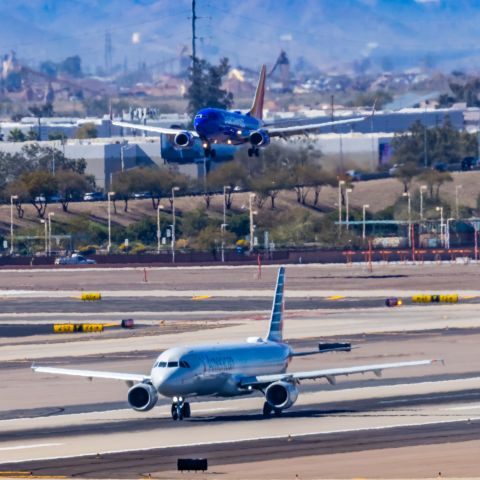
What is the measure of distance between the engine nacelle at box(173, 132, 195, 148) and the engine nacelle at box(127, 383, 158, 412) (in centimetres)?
4578

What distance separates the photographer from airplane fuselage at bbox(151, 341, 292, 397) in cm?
5762

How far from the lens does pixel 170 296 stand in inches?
5098

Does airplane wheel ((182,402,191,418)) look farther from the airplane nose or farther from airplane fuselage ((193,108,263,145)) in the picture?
airplane fuselage ((193,108,263,145))

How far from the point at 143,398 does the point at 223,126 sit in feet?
150

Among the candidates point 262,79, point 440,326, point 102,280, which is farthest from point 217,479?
point 102,280

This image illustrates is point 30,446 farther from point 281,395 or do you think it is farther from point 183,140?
point 183,140

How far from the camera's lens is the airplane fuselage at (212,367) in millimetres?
57625

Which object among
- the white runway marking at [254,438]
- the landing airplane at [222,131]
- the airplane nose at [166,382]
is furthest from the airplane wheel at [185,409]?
the landing airplane at [222,131]

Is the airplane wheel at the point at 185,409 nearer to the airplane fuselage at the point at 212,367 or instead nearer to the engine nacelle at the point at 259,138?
the airplane fuselage at the point at 212,367

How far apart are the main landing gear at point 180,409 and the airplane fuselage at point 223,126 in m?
42.8

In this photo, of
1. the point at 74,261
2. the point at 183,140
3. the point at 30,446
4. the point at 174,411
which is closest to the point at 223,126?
the point at 183,140

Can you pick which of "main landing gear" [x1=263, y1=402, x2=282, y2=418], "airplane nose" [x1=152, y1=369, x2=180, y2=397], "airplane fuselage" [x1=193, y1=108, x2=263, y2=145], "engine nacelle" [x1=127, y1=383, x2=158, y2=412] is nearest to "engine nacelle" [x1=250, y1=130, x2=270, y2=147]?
"airplane fuselage" [x1=193, y1=108, x2=263, y2=145]

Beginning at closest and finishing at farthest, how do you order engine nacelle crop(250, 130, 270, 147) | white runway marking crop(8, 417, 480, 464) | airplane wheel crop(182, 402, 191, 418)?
1. white runway marking crop(8, 417, 480, 464)
2. airplane wheel crop(182, 402, 191, 418)
3. engine nacelle crop(250, 130, 270, 147)

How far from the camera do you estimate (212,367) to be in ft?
193
